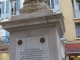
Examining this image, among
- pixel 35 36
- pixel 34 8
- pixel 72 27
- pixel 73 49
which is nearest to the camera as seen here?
pixel 35 36

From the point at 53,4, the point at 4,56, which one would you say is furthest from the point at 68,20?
the point at 4,56

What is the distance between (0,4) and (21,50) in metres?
17.8

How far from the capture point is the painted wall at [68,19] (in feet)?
55.6

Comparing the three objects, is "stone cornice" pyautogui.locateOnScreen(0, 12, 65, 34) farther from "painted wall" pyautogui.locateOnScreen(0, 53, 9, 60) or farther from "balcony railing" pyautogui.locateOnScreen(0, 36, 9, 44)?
"painted wall" pyautogui.locateOnScreen(0, 53, 9, 60)

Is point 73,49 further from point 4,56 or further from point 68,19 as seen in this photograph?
point 4,56

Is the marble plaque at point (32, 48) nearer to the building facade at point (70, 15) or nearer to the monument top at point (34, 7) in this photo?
the monument top at point (34, 7)

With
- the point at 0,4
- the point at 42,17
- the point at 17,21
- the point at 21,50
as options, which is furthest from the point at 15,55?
the point at 0,4

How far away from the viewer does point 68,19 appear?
17.5 metres

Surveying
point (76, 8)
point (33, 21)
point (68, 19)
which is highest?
point (76, 8)

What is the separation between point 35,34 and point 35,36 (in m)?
0.05

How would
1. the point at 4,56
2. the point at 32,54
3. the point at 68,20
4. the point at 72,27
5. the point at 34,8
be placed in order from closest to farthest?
the point at 32,54
the point at 34,8
the point at 72,27
the point at 68,20
the point at 4,56

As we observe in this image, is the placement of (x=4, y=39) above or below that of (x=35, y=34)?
below

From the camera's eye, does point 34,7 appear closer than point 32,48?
No

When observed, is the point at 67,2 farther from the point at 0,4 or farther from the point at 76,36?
the point at 0,4
